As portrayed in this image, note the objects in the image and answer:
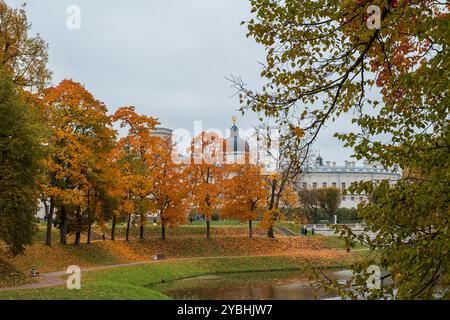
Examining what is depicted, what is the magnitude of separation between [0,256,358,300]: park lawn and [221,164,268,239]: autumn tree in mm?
6030

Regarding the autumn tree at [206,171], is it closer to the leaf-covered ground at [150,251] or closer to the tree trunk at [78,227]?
the leaf-covered ground at [150,251]

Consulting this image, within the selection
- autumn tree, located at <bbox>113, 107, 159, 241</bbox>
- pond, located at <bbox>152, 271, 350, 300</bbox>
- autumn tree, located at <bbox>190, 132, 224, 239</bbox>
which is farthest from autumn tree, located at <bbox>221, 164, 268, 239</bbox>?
pond, located at <bbox>152, 271, 350, 300</bbox>

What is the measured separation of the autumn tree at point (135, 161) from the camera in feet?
125

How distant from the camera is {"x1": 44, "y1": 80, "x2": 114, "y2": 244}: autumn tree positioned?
32625 mm

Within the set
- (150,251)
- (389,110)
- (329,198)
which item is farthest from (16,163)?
(329,198)

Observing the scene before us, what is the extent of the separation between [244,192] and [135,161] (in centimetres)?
1122

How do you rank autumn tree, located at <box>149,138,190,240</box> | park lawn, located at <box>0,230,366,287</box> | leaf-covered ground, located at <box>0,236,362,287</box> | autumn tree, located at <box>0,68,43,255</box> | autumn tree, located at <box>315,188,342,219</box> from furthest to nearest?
autumn tree, located at <box>315,188,342,219</box> < autumn tree, located at <box>149,138,190,240</box> < leaf-covered ground, located at <box>0,236,362,287</box> < park lawn, located at <box>0,230,366,287</box> < autumn tree, located at <box>0,68,43,255</box>

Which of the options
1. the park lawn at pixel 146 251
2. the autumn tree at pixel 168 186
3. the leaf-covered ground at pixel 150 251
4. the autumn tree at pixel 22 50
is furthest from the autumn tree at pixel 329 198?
the autumn tree at pixel 22 50

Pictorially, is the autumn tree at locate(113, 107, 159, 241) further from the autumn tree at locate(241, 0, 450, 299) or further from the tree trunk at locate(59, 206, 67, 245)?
the autumn tree at locate(241, 0, 450, 299)

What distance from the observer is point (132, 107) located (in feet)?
136

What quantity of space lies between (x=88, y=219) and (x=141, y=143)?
299 inches

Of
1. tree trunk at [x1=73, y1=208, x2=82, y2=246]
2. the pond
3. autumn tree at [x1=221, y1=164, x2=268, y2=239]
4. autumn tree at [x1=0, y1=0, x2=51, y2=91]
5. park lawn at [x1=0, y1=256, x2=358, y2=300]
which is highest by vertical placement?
autumn tree at [x1=0, y1=0, x2=51, y2=91]

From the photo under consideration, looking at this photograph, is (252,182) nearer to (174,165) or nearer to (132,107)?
(174,165)
